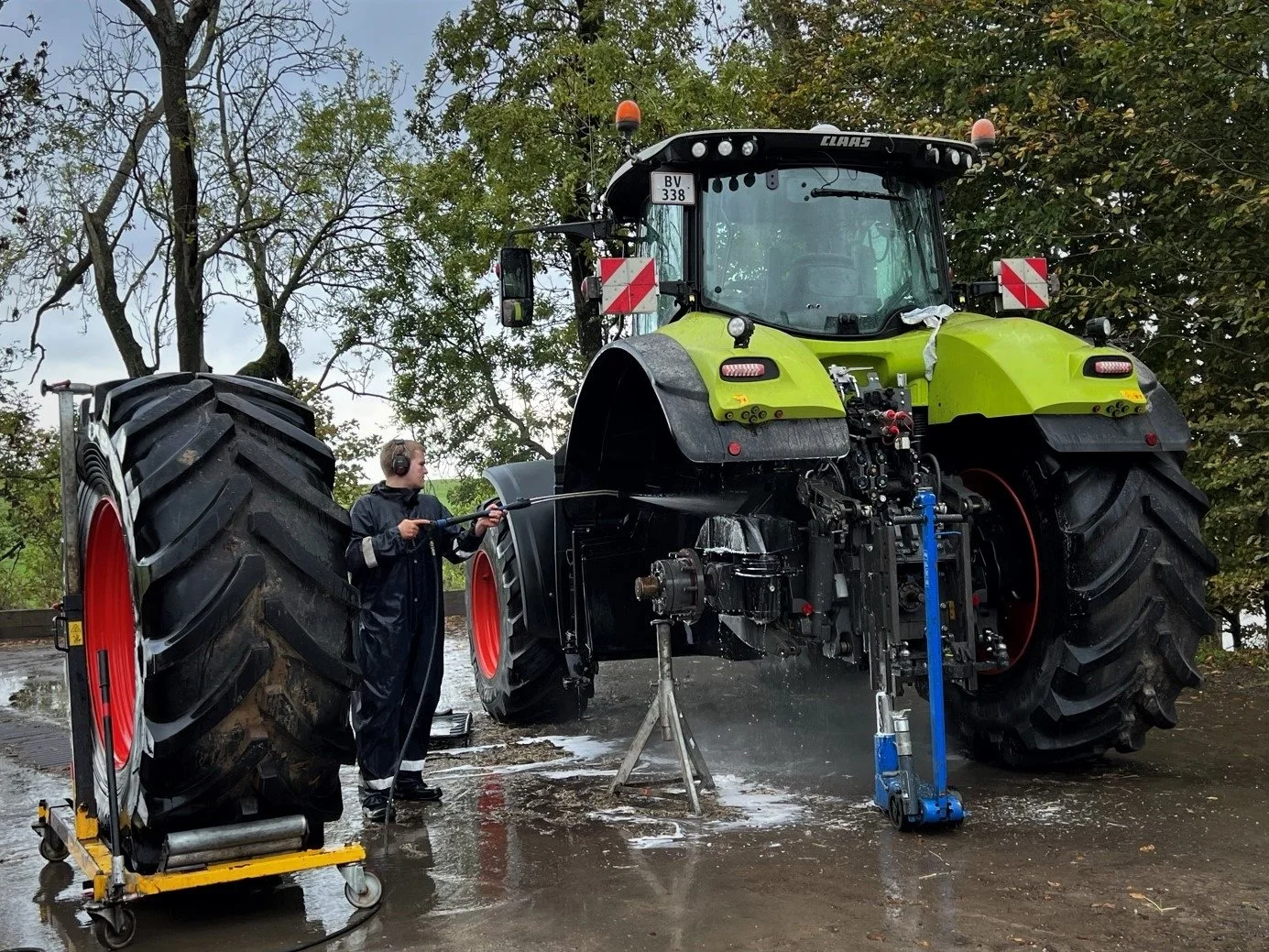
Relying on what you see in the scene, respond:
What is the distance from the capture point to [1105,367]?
5.45 metres

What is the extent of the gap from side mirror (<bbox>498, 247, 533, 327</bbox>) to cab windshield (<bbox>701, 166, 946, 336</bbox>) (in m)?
1.20

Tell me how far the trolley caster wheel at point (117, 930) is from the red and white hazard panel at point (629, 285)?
3440mm

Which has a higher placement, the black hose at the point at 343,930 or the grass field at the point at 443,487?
the grass field at the point at 443,487

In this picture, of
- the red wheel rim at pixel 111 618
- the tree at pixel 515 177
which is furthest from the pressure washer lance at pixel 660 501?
the tree at pixel 515 177

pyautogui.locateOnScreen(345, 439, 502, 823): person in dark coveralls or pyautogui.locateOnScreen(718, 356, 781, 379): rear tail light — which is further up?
pyautogui.locateOnScreen(718, 356, 781, 379): rear tail light

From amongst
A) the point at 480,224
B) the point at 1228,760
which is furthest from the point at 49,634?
the point at 1228,760

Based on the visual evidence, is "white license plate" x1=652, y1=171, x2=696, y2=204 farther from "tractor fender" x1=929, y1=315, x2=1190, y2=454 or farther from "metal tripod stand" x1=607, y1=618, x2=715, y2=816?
"metal tripod stand" x1=607, y1=618, x2=715, y2=816

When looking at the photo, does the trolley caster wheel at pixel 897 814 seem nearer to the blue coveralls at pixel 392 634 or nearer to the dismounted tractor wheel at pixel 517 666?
the blue coveralls at pixel 392 634

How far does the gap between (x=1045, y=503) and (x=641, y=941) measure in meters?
2.78

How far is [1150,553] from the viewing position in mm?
5465

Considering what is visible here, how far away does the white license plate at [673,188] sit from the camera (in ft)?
20.1

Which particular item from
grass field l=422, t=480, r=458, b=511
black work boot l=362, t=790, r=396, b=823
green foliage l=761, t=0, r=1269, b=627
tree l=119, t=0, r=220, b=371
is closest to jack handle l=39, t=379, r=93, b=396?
black work boot l=362, t=790, r=396, b=823

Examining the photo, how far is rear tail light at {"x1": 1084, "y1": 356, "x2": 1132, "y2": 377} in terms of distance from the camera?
5.45 metres

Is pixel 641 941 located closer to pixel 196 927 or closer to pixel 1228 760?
pixel 196 927
